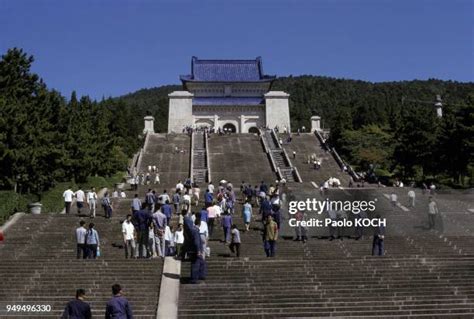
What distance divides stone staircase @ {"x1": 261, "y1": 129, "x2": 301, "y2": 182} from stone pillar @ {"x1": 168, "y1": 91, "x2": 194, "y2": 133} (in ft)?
51.9

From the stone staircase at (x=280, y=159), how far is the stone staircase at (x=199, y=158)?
4464 millimetres

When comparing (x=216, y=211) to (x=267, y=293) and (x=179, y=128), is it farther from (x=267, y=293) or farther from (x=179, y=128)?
(x=179, y=128)

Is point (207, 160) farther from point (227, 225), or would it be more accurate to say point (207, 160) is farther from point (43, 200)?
point (227, 225)

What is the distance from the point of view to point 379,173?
155 ft

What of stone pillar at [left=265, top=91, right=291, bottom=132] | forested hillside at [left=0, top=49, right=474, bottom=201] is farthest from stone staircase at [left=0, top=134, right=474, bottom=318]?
stone pillar at [left=265, top=91, right=291, bottom=132]

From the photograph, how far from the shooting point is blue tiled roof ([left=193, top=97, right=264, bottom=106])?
6731 cm

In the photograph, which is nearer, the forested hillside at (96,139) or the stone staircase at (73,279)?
the stone staircase at (73,279)

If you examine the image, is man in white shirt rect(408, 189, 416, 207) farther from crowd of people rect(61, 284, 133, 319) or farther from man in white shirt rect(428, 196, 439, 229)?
crowd of people rect(61, 284, 133, 319)

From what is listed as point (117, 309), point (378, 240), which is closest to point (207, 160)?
point (378, 240)

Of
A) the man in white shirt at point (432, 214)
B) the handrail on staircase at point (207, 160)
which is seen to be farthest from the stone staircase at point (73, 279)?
the handrail on staircase at point (207, 160)

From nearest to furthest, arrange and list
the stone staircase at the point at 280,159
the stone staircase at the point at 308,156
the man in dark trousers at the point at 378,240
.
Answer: the man in dark trousers at the point at 378,240 → the stone staircase at the point at 280,159 → the stone staircase at the point at 308,156

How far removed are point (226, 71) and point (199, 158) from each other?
32134mm

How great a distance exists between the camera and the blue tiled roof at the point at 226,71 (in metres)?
71.4

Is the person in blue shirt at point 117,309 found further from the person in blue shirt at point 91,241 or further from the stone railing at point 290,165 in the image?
the stone railing at point 290,165
